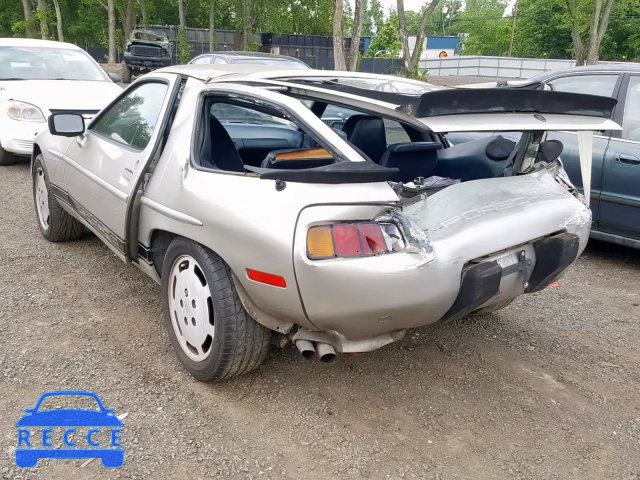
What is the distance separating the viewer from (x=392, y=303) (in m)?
2.33

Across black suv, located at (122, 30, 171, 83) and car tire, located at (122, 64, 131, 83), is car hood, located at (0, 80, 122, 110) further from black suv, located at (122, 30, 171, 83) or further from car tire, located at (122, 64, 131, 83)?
car tire, located at (122, 64, 131, 83)

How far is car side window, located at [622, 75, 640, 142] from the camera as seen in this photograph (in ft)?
15.6

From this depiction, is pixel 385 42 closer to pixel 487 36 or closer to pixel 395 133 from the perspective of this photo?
pixel 487 36

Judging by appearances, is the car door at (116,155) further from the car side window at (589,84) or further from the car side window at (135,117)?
the car side window at (589,84)

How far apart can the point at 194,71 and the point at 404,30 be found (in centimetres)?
1576

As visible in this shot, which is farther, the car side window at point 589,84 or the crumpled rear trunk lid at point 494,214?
the car side window at point 589,84

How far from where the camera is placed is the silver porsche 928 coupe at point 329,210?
2.34 m

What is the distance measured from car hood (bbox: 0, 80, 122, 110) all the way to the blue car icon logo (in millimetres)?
5313

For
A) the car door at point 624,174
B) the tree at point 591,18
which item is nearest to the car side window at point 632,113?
the car door at point 624,174

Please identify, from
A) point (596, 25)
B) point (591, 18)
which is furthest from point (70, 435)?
point (591, 18)

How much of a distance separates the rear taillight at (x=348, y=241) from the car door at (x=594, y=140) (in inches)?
126

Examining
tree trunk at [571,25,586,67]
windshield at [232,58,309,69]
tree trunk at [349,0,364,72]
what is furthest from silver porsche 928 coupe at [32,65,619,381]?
tree trunk at [571,25,586,67]

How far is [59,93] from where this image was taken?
7473 mm

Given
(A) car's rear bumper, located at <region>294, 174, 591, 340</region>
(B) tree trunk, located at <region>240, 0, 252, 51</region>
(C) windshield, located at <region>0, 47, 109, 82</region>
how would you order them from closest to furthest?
(A) car's rear bumper, located at <region>294, 174, 591, 340</region> < (C) windshield, located at <region>0, 47, 109, 82</region> < (B) tree trunk, located at <region>240, 0, 252, 51</region>
